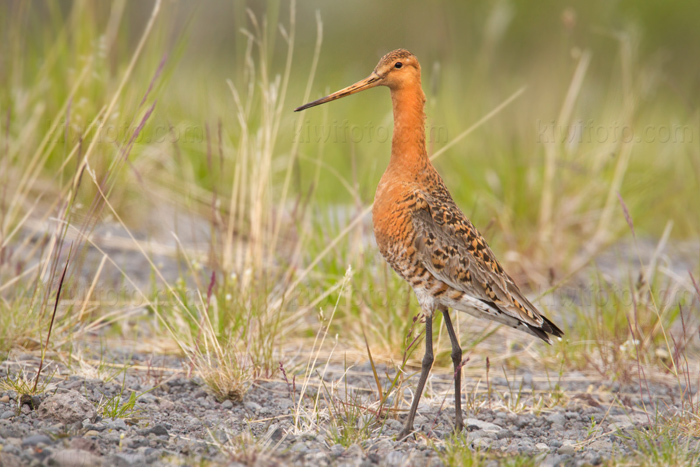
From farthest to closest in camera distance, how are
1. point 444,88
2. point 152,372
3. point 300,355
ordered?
point 444,88 < point 300,355 < point 152,372

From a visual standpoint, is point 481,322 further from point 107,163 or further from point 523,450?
point 107,163

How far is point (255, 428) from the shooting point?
134 inches

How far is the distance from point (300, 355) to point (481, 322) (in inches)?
58.6

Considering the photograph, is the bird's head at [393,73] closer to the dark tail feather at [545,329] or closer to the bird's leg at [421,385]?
the bird's leg at [421,385]

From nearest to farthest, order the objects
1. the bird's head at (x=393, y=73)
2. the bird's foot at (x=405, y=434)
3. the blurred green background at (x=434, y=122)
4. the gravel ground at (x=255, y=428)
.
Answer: the gravel ground at (x=255, y=428)
the bird's foot at (x=405, y=434)
the bird's head at (x=393, y=73)
the blurred green background at (x=434, y=122)

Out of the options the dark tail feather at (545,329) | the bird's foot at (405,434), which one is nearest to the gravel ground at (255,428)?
the bird's foot at (405,434)

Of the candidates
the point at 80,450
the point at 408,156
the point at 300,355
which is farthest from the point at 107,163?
the point at 80,450

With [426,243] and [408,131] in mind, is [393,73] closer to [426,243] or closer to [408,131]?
[408,131]

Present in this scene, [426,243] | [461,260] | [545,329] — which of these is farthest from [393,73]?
[545,329]

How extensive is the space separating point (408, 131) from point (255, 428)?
160 cm

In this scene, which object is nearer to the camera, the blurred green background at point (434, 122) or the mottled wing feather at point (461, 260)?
the mottled wing feather at point (461, 260)

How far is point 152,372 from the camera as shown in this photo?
3.98 metres

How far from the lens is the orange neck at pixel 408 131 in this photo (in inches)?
147

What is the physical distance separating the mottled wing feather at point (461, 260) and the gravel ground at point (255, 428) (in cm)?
54
